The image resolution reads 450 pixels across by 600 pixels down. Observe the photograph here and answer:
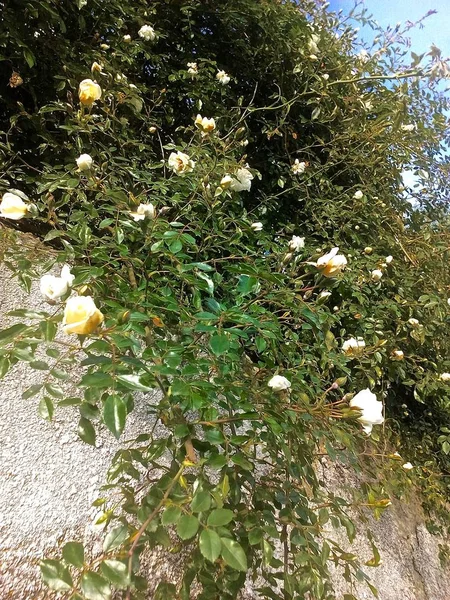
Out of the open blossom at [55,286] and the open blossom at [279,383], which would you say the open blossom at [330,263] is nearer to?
the open blossom at [279,383]

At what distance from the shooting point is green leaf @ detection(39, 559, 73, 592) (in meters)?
0.46

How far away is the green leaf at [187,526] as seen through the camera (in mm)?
506

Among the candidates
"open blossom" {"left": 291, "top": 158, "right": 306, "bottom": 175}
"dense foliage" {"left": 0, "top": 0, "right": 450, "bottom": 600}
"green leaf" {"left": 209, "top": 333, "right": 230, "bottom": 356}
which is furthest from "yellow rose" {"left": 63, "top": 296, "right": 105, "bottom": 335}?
"open blossom" {"left": 291, "top": 158, "right": 306, "bottom": 175}

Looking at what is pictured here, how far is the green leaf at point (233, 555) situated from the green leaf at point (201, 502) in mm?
45

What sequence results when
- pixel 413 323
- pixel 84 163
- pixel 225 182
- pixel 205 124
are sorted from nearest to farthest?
pixel 84 163 → pixel 225 182 → pixel 205 124 → pixel 413 323

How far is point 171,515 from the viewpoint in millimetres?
535

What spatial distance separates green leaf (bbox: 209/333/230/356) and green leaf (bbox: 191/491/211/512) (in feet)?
0.70

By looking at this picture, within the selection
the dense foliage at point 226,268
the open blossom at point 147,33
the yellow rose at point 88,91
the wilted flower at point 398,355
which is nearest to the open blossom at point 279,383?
the dense foliage at point 226,268

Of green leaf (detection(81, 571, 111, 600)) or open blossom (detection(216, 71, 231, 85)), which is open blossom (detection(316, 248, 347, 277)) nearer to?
green leaf (detection(81, 571, 111, 600))

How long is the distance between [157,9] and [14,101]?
0.80 m

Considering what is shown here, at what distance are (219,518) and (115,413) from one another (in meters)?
0.19

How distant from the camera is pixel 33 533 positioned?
0.79m

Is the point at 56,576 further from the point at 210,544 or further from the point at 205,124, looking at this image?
the point at 205,124

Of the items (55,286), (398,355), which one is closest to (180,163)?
(55,286)
